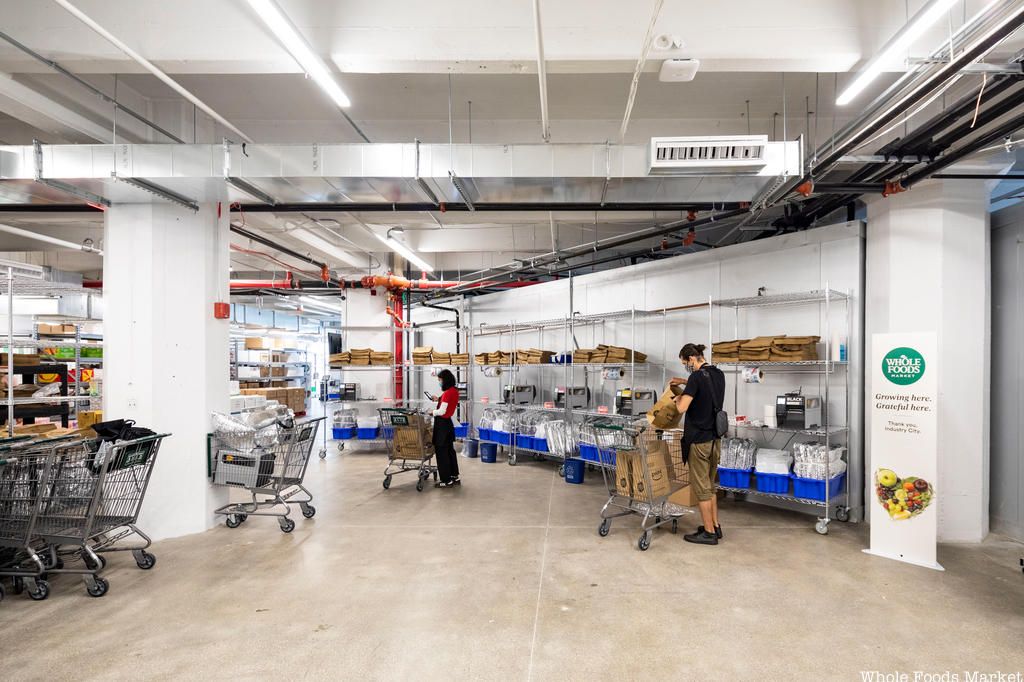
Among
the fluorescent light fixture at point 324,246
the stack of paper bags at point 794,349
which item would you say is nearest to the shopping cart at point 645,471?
the stack of paper bags at point 794,349

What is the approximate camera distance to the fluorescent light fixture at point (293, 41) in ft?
8.86

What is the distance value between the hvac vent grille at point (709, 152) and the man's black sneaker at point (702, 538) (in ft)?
10.4

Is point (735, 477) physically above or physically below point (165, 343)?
below

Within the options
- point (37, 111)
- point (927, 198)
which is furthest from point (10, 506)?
point (927, 198)

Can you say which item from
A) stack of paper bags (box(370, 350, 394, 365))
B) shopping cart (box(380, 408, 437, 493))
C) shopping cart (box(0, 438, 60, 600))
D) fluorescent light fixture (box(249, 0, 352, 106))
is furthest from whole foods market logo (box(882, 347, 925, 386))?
stack of paper bags (box(370, 350, 394, 365))

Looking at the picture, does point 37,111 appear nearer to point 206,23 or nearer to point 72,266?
point 206,23

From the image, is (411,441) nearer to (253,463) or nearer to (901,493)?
(253,463)

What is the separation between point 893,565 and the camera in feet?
13.7

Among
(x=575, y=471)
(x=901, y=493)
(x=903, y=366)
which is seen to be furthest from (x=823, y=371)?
(x=575, y=471)

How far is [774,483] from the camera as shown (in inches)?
209

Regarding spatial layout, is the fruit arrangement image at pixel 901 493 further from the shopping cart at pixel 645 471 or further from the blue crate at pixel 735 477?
the shopping cart at pixel 645 471

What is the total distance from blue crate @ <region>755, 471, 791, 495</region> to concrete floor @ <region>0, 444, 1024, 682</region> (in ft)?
1.32

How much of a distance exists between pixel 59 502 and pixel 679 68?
5646 mm

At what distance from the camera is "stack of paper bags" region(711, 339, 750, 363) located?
18.7ft
